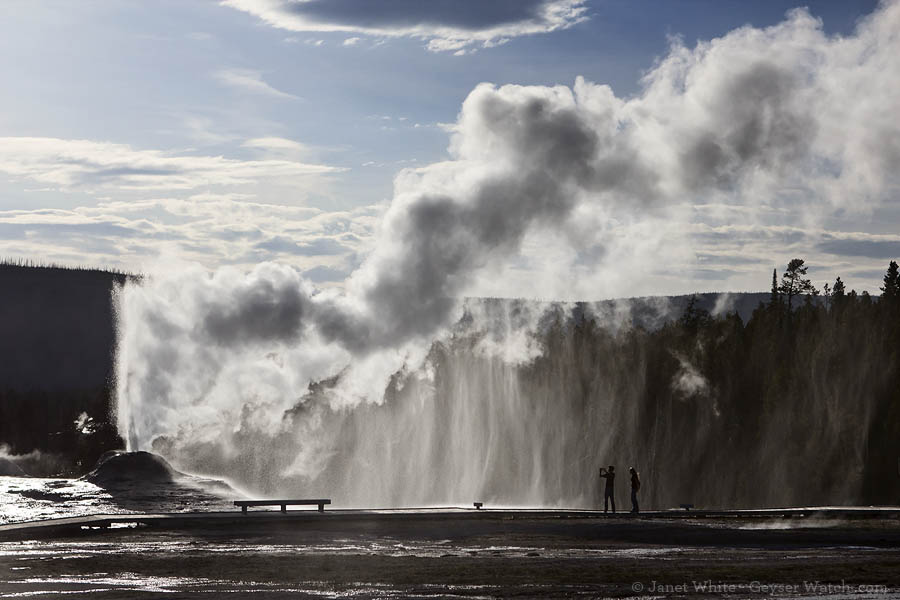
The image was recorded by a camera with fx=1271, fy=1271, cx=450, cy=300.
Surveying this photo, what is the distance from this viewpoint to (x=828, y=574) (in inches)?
905

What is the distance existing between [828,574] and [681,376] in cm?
7976

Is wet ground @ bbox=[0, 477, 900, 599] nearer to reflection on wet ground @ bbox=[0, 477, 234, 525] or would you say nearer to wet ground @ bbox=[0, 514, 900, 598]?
wet ground @ bbox=[0, 514, 900, 598]

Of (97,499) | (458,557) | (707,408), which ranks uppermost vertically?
(707,408)

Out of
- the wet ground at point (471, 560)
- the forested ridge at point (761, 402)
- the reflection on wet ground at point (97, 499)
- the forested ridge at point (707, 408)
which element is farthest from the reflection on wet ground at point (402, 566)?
the forested ridge at point (761, 402)

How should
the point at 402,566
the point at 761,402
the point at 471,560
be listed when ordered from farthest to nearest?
the point at 761,402, the point at 471,560, the point at 402,566

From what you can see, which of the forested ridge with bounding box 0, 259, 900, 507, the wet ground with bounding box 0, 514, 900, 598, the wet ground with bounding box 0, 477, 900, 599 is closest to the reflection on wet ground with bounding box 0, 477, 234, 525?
the wet ground with bounding box 0, 477, 900, 599

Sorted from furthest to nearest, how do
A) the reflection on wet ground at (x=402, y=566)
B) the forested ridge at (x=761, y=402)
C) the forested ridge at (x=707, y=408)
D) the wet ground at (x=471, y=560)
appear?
1. the forested ridge at (x=761, y=402)
2. the forested ridge at (x=707, y=408)
3. the reflection on wet ground at (x=402, y=566)
4. the wet ground at (x=471, y=560)

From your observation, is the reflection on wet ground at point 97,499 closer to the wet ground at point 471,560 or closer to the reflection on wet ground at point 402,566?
the wet ground at point 471,560

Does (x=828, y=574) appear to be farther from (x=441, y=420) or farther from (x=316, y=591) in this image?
(x=441, y=420)

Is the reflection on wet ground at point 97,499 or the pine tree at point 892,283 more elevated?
the pine tree at point 892,283

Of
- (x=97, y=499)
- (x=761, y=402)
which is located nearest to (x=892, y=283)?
(x=761, y=402)

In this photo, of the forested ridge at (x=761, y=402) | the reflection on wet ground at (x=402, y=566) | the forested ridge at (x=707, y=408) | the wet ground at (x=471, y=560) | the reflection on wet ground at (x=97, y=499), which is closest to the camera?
the wet ground at (x=471, y=560)

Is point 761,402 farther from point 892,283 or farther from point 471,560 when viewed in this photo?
point 471,560

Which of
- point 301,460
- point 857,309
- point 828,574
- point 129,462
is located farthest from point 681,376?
point 828,574
